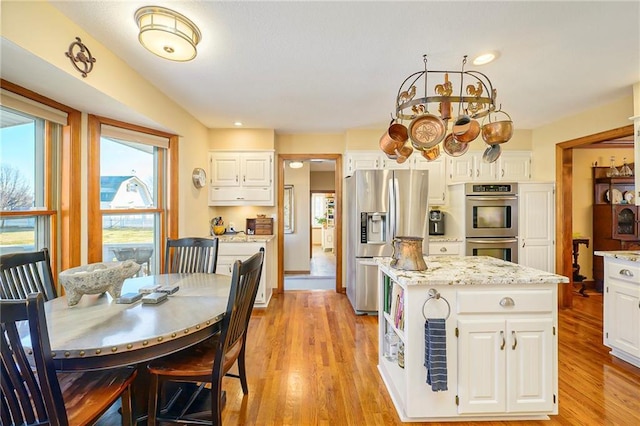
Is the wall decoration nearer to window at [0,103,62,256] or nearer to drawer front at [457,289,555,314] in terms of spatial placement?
window at [0,103,62,256]

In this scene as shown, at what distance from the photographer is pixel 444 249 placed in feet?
12.5

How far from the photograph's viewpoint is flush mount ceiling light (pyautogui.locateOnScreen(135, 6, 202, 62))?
1.62 meters

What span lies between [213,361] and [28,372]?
78 cm

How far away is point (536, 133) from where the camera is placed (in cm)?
415

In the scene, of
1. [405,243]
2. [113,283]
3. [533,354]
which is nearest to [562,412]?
[533,354]

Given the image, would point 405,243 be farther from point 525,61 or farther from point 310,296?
point 310,296

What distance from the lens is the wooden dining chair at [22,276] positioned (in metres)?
1.59

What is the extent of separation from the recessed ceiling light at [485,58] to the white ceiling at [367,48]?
6 cm

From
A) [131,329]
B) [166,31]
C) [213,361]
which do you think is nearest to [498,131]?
[166,31]

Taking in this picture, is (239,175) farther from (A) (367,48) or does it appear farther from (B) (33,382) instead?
(B) (33,382)

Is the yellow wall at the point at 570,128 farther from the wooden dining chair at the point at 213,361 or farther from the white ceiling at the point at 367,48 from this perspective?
the wooden dining chair at the point at 213,361

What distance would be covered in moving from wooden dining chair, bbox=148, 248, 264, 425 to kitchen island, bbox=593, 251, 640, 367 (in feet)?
9.97

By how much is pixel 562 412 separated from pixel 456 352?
89 cm

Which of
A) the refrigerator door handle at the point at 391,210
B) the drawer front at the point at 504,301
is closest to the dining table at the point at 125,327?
the drawer front at the point at 504,301
